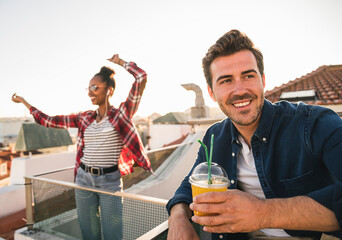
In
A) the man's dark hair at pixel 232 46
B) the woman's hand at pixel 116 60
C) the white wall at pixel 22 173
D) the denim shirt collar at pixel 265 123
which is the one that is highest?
the woman's hand at pixel 116 60

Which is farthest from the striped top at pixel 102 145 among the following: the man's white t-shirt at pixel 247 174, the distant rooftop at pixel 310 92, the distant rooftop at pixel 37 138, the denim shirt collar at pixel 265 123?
the distant rooftop at pixel 37 138

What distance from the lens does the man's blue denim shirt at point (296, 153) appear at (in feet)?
3.38

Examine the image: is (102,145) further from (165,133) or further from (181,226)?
(165,133)

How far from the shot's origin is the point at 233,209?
831 millimetres

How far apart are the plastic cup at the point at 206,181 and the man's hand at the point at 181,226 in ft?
0.39

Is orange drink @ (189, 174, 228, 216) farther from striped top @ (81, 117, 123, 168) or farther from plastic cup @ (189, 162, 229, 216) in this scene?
striped top @ (81, 117, 123, 168)

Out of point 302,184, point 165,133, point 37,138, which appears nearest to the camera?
point 302,184

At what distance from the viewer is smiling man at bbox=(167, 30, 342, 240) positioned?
87 centimetres

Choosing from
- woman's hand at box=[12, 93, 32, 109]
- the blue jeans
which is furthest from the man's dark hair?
woman's hand at box=[12, 93, 32, 109]

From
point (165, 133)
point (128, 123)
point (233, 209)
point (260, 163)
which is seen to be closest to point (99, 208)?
point (128, 123)

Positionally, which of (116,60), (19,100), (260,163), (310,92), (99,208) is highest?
(116,60)

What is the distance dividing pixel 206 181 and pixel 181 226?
0.30 metres

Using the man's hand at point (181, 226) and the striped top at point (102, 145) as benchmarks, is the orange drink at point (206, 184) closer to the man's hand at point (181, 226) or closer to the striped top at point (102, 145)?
the man's hand at point (181, 226)

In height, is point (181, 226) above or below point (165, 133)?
above
